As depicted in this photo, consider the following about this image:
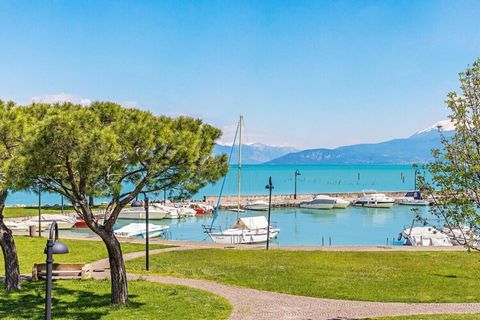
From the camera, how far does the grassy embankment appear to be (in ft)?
52.0

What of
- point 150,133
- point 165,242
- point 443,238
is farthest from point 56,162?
point 443,238

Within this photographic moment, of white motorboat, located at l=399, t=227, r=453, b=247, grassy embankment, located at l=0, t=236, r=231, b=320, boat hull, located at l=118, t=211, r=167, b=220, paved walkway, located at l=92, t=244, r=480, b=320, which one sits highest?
grassy embankment, located at l=0, t=236, r=231, b=320

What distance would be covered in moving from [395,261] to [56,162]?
2071 cm

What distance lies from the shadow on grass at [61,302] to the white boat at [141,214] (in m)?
48.3

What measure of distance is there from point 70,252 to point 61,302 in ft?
44.8

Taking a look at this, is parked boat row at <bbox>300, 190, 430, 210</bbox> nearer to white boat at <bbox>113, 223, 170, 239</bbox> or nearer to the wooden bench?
white boat at <bbox>113, 223, 170, 239</bbox>

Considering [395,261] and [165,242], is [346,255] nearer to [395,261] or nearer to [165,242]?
[395,261]

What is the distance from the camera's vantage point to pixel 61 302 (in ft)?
58.0

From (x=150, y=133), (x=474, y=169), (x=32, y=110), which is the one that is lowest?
(x=474, y=169)

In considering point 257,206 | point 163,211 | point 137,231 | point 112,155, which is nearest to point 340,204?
point 257,206

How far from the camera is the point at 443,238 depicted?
44.6 meters

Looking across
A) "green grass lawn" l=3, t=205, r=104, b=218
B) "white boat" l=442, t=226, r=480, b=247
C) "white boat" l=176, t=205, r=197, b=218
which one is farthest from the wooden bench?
"white boat" l=176, t=205, r=197, b=218

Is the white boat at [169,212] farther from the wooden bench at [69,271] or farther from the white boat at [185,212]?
the wooden bench at [69,271]

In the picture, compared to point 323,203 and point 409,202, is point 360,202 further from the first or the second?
point 323,203
